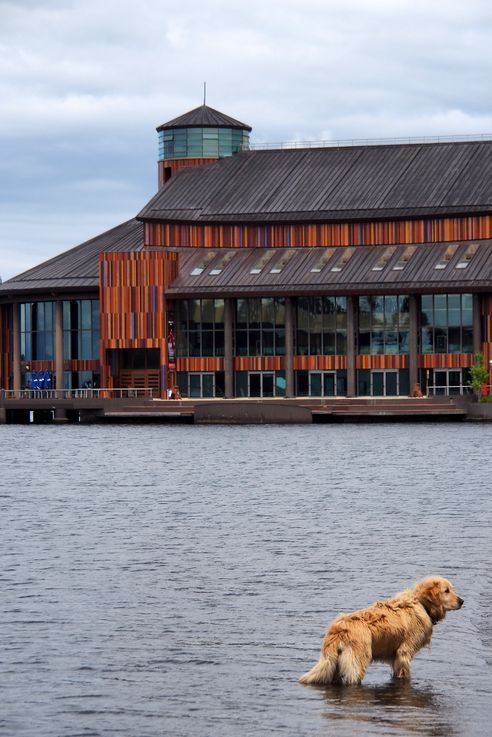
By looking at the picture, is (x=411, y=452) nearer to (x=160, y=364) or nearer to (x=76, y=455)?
(x=76, y=455)

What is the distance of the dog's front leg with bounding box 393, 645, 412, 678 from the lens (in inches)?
928

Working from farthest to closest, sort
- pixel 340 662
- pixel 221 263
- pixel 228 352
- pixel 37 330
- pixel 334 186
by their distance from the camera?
pixel 37 330 → pixel 334 186 → pixel 221 263 → pixel 228 352 → pixel 340 662

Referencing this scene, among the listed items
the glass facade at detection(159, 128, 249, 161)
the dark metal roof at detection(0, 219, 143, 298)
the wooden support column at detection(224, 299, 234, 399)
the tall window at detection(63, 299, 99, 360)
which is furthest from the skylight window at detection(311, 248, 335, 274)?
the glass facade at detection(159, 128, 249, 161)

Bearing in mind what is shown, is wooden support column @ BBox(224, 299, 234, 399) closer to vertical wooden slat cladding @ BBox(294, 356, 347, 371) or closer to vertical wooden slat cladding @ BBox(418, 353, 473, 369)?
vertical wooden slat cladding @ BBox(294, 356, 347, 371)

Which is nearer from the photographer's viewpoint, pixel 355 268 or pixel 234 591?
pixel 234 591

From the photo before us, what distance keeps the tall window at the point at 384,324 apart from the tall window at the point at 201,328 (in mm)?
12710

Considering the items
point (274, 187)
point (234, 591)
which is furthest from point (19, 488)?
point (274, 187)

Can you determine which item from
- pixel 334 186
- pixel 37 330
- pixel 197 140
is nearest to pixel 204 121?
pixel 197 140

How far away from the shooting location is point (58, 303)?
148125 millimetres

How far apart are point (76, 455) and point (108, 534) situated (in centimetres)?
Result: 4751

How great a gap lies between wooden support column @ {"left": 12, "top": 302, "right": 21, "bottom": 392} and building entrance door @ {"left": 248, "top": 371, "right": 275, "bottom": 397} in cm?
2310

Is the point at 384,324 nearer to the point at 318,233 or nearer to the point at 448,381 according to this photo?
the point at 448,381

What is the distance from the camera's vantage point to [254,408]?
422 ft

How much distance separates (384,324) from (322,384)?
7507 millimetres
